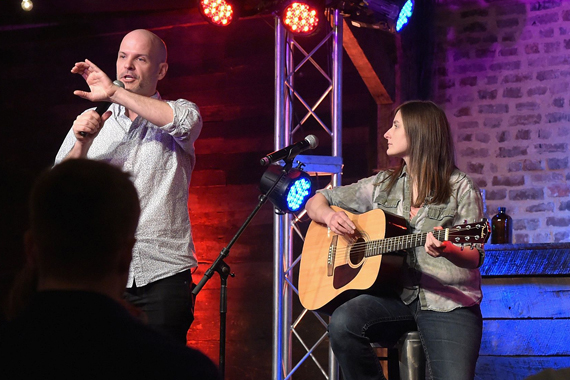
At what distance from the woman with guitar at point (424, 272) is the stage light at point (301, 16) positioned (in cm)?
131

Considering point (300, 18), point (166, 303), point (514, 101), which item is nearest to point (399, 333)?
point (166, 303)

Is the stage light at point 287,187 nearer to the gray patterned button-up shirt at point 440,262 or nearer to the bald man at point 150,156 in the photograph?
the gray patterned button-up shirt at point 440,262

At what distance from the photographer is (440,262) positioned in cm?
282

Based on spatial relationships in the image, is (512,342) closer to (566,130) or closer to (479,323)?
(479,323)

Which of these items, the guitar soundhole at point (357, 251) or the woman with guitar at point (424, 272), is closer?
the woman with guitar at point (424, 272)

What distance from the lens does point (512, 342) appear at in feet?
11.4

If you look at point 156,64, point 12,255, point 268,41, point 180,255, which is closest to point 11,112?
point 12,255

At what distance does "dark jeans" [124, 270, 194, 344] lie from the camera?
94.2 inches

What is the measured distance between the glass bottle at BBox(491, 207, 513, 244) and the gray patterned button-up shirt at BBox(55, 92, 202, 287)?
3.14 metres

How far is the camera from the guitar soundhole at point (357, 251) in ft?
9.67

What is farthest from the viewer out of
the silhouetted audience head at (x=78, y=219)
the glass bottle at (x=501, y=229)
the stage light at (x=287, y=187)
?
the glass bottle at (x=501, y=229)

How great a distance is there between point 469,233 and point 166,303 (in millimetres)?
1206

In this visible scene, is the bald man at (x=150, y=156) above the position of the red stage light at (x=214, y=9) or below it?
below

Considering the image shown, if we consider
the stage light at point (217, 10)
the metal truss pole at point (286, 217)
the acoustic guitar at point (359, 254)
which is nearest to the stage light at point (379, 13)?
the metal truss pole at point (286, 217)
